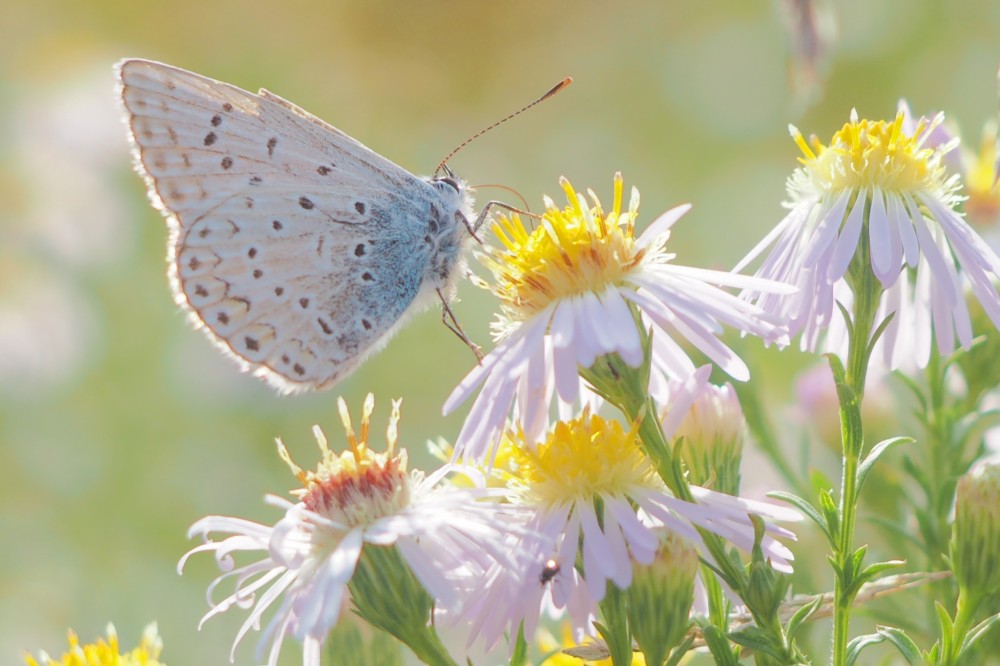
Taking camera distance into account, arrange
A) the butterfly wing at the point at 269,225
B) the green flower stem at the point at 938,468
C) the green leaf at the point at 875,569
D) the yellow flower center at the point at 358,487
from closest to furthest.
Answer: the green leaf at the point at 875,569 → the yellow flower center at the point at 358,487 → the green flower stem at the point at 938,468 → the butterfly wing at the point at 269,225

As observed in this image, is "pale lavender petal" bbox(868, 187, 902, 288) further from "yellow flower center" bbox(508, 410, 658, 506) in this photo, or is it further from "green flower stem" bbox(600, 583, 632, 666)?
"green flower stem" bbox(600, 583, 632, 666)

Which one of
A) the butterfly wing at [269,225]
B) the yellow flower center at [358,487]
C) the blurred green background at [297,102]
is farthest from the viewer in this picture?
the blurred green background at [297,102]

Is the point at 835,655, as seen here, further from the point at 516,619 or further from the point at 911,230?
the point at 911,230

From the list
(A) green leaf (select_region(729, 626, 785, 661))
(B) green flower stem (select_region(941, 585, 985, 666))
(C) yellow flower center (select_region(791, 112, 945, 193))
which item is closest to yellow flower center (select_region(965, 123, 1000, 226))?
Result: (C) yellow flower center (select_region(791, 112, 945, 193))

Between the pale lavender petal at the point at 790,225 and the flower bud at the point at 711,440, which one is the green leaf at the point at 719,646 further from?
the pale lavender petal at the point at 790,225

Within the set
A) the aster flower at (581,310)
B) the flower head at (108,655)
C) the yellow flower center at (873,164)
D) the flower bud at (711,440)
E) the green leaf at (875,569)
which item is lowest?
the flower head at (108,655)

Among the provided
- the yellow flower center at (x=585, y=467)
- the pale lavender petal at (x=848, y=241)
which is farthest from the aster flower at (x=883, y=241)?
the yellow flower center at (x=585, y=467)

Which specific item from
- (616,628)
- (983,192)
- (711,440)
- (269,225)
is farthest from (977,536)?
(269,225)

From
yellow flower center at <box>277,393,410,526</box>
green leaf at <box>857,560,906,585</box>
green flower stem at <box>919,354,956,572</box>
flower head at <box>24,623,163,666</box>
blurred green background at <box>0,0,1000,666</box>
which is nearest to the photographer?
green leaf at <box>857,560,906,585</box>
